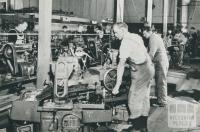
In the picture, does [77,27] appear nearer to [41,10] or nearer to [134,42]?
[41,10]

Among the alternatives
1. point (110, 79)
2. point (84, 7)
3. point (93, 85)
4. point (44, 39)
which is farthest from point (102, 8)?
point (93, 85)

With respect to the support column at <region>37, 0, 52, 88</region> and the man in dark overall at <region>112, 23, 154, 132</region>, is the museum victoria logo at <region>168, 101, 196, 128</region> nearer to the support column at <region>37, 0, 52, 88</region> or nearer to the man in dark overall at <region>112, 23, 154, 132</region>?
the man in dark overall at <region>112, 23, 154, 132</region>

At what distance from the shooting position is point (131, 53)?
5.55 meters

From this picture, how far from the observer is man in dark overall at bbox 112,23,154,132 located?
5.38m

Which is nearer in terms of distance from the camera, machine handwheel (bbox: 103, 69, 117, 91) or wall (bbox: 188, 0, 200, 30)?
machine handwheel (bbox: 103, 69, 117, 91)

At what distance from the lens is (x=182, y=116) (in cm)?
583

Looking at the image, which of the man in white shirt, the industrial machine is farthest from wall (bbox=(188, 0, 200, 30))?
the industrial machine

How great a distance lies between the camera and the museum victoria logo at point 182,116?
5730 millimetres

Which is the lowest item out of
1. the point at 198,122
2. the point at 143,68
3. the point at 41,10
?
the point at 198,122

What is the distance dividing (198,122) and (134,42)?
6.73 feet

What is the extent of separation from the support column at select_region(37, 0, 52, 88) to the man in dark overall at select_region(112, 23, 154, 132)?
2.80 m

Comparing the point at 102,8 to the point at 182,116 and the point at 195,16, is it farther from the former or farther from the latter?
the point at 182,116

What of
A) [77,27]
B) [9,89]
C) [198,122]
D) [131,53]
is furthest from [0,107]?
[77,27]

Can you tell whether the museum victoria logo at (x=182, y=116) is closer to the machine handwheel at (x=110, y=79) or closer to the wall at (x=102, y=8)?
the machine handwheel at (x=110, y=79)
